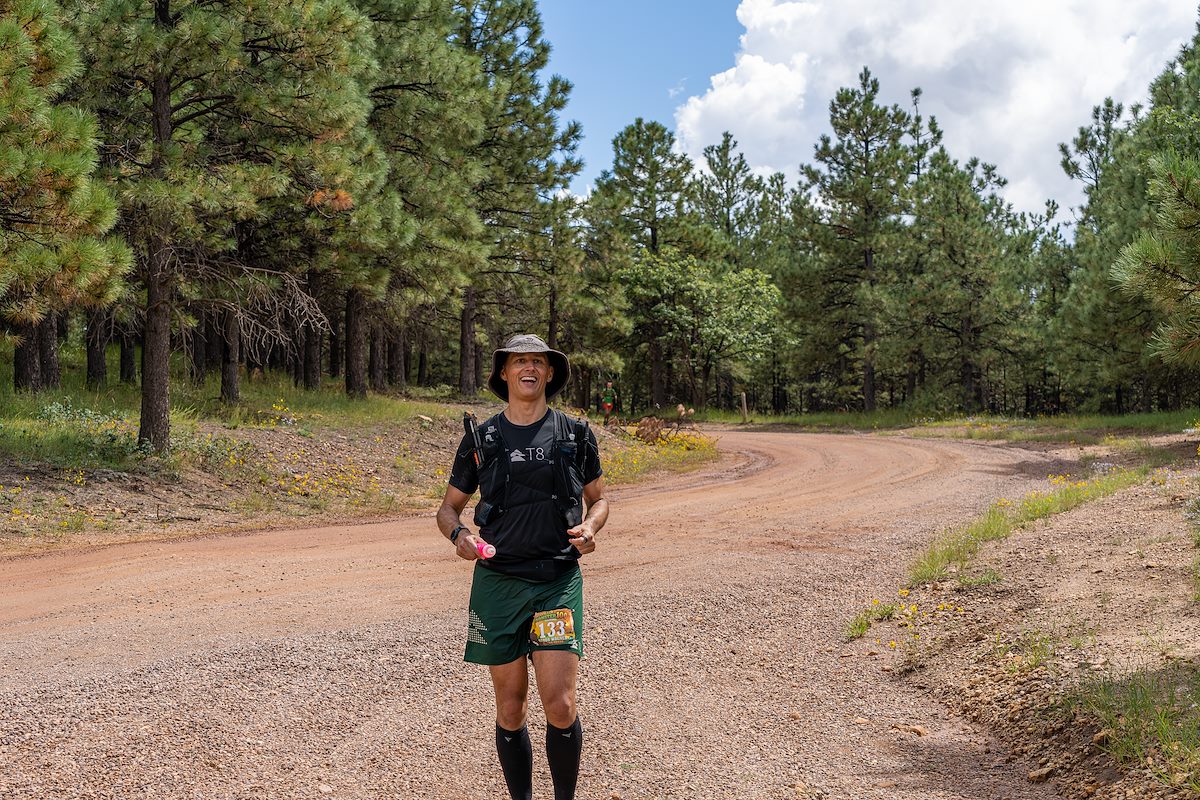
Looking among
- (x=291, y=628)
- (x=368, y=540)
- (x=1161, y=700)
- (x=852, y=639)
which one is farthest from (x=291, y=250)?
(x=1161, y=700)

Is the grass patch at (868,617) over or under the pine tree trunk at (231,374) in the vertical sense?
under

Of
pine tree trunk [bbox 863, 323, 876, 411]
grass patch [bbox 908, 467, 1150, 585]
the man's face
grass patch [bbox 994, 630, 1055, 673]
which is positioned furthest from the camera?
pine tree trunk [bbox 863, 323, 876, 411]

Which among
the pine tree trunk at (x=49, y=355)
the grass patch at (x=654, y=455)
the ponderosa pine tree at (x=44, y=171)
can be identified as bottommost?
the grass patch at (x=654, y=455)

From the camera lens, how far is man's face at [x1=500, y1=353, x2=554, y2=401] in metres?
3.46

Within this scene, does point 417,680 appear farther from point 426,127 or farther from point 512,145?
point 512,145

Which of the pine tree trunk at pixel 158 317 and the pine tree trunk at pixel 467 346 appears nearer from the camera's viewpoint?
the pine tree trunk at pixel 158 317

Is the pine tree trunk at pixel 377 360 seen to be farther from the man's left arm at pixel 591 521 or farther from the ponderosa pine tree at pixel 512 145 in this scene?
the man's left arm at pixel 591 521

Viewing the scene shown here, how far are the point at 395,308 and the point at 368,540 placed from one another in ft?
41.9

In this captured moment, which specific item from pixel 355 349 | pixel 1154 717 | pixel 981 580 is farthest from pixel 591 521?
pixel 355 349

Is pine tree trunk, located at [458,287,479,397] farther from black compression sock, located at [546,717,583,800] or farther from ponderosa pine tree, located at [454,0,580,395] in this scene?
black compression sock, located at [546,717,583,800]

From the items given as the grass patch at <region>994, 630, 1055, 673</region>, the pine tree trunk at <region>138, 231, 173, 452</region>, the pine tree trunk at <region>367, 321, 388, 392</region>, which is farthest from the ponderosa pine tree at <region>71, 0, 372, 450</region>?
the pine tree trunk at <region>367, 321, 388, 392</region>

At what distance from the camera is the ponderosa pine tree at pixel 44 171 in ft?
25.8

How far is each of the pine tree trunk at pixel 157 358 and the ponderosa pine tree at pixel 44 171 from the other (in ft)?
9.48

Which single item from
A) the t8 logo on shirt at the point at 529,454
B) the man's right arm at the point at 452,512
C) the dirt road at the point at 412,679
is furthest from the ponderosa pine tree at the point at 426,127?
the t8 logo on shirt at the point at 529,454
